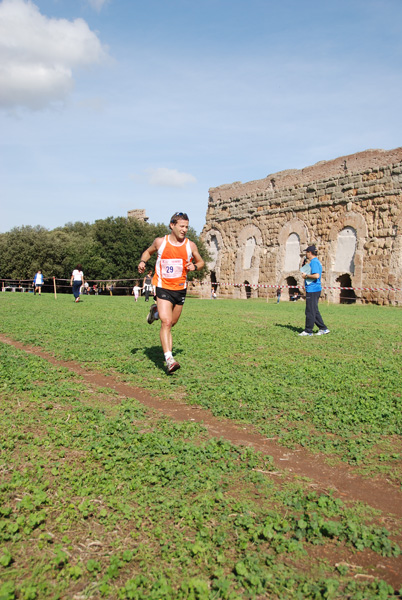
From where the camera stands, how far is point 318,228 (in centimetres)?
2781

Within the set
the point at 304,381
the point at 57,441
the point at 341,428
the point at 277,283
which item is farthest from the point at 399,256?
the point at 57,441

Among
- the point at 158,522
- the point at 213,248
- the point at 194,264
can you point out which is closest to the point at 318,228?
the point at 213,248

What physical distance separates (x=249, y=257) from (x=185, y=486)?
29.5 meters

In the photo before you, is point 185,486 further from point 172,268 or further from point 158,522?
point 172,268

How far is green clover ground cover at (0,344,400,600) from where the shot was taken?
2.50 meters

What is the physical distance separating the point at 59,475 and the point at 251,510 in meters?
1.39

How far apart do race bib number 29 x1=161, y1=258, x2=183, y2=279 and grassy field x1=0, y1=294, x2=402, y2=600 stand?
1.33m

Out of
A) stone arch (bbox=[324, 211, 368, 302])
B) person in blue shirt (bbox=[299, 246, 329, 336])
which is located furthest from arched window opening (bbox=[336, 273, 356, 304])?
person in blue shirt (bbox=[299, 246, 329, 336])

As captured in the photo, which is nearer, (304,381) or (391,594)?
(391,594)

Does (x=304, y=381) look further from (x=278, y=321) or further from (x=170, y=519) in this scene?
(x=278, y=321)

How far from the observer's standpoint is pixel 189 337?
9.46 m

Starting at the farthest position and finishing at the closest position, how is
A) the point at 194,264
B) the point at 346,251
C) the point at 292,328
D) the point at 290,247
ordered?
the point at 290,247
the point at 346,251
the point at 292,328
the point at 194,264

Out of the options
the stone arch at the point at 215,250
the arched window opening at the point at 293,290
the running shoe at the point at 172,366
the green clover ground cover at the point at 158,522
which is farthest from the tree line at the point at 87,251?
the green clover ground cover at the point at 158,522

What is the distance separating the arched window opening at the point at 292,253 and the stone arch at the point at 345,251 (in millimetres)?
2526
